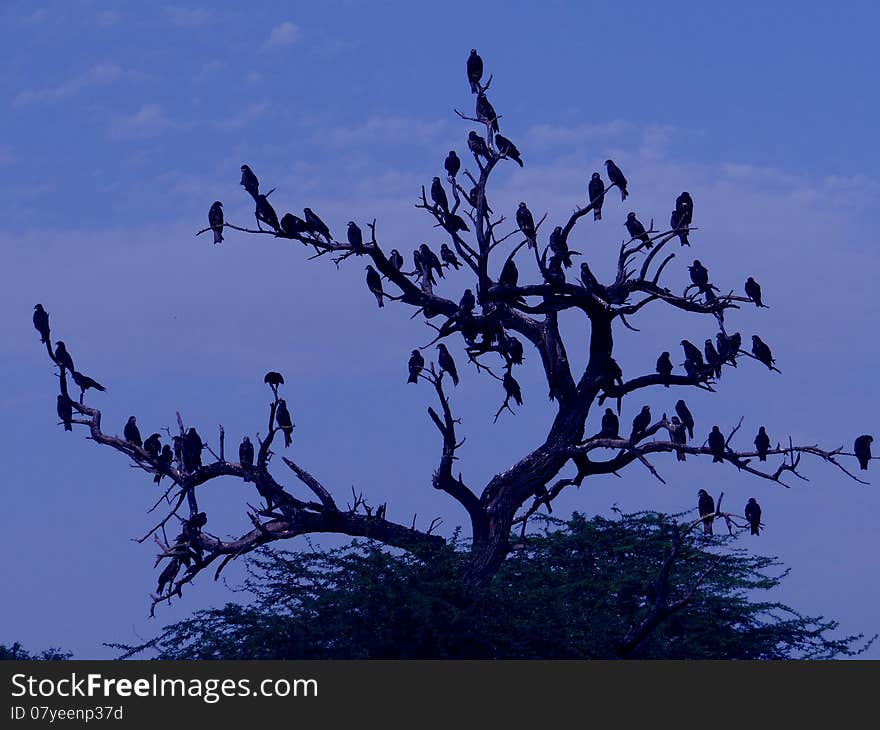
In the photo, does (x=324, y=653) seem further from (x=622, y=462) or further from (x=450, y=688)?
(x=622, y=462)

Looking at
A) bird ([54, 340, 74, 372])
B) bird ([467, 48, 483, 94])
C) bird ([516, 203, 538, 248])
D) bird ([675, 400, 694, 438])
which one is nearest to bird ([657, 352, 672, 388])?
bird ([675, 400, 694, 438])

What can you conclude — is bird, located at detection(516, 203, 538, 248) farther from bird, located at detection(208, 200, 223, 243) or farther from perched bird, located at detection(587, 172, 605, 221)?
bird, located at detection(208, 200, 223, 243)

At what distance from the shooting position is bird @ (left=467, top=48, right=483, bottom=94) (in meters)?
19.6

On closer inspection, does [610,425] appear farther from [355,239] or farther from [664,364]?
[355,239]

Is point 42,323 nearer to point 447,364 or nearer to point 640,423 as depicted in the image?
point 447,364

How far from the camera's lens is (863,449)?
1936 cm

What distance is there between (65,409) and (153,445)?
141 cm

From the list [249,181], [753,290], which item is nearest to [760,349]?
[753,290]

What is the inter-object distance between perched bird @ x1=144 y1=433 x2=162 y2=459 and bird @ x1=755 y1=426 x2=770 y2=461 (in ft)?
27.4

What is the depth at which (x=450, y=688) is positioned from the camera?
521 inches

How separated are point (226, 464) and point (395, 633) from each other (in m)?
4.36

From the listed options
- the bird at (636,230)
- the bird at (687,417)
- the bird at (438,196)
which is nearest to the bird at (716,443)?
the bird at (687,417)

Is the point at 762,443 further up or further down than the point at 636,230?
further down

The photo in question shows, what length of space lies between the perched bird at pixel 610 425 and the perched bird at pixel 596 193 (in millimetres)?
2775
